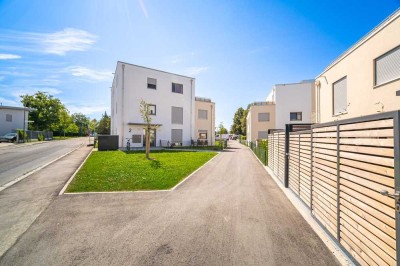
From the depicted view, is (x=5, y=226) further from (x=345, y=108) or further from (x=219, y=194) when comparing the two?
(x=345, y=108)

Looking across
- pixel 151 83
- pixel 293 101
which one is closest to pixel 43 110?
pixel 151 83

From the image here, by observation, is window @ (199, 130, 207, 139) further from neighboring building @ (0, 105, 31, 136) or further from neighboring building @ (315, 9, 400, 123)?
neighboring building @ (0, 105, 31, 136)

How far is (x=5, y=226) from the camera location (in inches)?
181

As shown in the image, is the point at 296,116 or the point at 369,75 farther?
the point at 296,116

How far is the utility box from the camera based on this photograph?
22.1 metres

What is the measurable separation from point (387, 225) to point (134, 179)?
26.7 ft

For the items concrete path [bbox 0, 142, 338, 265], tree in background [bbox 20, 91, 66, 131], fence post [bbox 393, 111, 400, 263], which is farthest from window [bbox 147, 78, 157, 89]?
tree in background [bbox 20, 91, 66, 131]

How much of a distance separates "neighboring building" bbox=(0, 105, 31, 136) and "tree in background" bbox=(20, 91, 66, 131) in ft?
46.6

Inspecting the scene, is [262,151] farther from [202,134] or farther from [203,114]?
[203,114]

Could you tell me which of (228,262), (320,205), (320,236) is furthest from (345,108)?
(228,262)

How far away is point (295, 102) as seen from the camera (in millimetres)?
31859

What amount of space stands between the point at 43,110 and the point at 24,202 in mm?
59743

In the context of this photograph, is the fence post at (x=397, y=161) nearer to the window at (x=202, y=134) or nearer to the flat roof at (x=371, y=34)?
the flat roof at (x=371, y=34)

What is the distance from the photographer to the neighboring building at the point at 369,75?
355 inches
